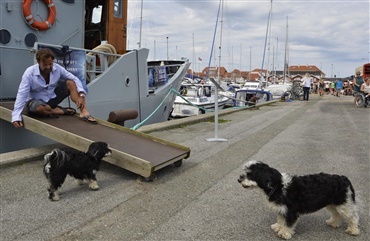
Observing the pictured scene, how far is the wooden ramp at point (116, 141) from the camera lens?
4.89 m

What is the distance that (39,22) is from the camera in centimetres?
814

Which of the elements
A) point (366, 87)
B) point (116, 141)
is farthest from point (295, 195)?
point (366, 87)

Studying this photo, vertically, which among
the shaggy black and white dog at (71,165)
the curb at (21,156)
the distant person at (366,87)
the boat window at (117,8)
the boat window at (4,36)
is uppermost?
the boat window at (117,8)

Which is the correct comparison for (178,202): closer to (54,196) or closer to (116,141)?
(54,196)

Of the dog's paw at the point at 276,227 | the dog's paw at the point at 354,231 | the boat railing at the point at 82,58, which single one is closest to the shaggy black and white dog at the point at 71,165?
the dog's paw at the point at 276,227

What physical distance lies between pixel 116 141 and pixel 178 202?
1.82 m

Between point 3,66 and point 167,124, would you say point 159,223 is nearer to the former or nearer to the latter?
point 3,66

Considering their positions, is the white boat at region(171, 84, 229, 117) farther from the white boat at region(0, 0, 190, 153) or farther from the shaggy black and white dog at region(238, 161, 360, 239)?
the shaggy black and white dog at region(238, 161, 360, 239)

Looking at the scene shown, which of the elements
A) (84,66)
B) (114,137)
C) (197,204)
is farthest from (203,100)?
(197,204)

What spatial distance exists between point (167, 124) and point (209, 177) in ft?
15.1

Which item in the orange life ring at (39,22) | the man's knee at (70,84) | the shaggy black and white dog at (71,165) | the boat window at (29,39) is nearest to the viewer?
the shaggy black and white dog at (71,165)

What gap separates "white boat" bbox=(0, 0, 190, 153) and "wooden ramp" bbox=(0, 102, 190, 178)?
1148mm

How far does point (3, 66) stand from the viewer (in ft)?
23.3

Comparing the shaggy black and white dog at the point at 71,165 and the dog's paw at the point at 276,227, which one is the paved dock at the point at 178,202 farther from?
the shaggy black and white dog at the point at 71,165
